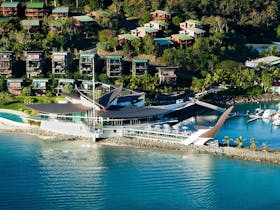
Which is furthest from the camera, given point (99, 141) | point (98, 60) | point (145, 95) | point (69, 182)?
point (98, 60)

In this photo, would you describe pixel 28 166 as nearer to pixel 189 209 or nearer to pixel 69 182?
pixel 69 182

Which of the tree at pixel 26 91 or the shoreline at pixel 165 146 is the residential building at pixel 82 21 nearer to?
the tree at pixel 26 91

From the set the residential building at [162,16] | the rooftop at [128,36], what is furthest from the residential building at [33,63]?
the residential building at [162,16]

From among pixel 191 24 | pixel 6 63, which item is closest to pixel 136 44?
pixel 191 24

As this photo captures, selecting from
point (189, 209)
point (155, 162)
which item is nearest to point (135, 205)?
point (189, 209)

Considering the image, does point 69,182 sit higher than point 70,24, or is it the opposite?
point 70,24

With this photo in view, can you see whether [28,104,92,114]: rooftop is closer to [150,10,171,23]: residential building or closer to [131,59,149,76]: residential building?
[131,59,149,76]: residential building

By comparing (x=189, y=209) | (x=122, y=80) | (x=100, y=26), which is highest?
(x=100, y=26)
